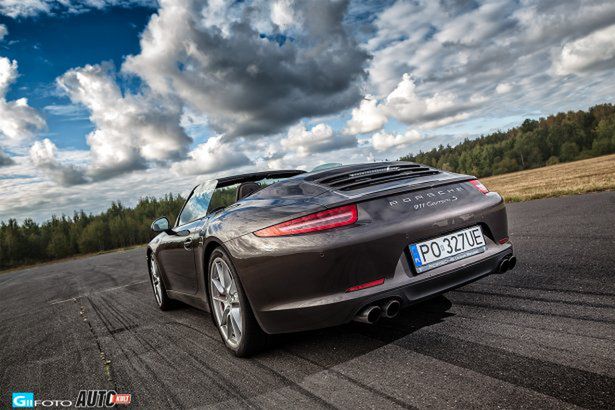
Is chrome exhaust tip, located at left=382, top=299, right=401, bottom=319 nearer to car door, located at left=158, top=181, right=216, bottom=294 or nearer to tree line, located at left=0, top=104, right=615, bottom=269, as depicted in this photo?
car door, located at left=158, top=181, right=216, bottom=294

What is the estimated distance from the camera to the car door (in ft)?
12.5

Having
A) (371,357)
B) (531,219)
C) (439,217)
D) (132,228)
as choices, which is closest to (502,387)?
(371,357)

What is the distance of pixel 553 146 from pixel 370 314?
103004 millimetres

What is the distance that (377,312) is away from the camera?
236 cm

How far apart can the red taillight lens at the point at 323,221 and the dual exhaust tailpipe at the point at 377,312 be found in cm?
50

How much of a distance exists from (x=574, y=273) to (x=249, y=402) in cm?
301

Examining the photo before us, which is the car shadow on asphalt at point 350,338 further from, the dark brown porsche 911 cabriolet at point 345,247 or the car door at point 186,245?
the car door at point 186,245

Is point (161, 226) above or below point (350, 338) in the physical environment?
above

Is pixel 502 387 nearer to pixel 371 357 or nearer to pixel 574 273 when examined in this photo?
pixel 371 357

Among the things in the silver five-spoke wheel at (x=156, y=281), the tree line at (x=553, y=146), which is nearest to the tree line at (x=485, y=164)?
the tree line at (x=553, y=146)

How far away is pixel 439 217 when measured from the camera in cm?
263

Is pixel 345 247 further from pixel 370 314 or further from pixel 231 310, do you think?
pixel 231 310

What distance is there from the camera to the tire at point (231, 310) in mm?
2826

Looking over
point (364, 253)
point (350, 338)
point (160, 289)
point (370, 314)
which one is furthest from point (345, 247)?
point (160, 289)
